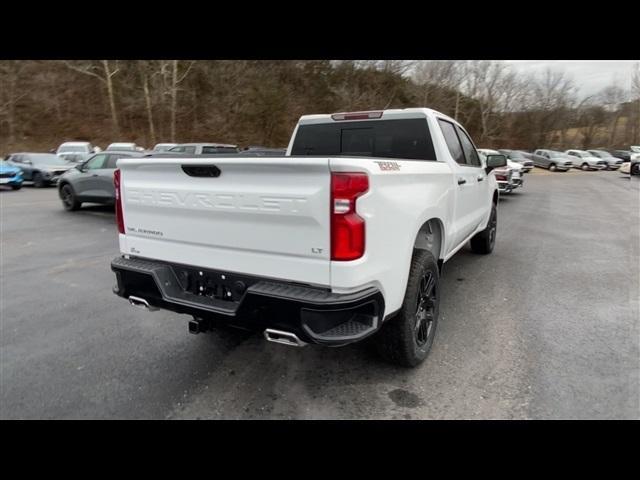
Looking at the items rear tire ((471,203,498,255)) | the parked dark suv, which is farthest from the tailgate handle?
the parked dark suv

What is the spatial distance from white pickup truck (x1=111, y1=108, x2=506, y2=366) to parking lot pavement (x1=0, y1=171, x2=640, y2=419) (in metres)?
0.41

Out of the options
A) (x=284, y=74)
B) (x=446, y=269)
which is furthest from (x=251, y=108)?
(x=446, y=269)

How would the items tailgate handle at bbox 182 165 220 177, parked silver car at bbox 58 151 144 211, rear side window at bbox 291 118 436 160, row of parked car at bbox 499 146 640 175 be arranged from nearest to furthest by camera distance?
1. tailgate handle at bbox 182 165 220 177
2. rear side window at bbox 291 118 436 160
3. parked silver car at bbox 58 151 144 211
4. row of parked car at bbox 499 146 640 175

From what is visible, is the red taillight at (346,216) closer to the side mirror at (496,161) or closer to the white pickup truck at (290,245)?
the white pickup truck at (290,245)

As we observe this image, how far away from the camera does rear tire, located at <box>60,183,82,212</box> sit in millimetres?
10836

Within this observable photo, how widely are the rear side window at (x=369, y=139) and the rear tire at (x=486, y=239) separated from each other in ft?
9.17

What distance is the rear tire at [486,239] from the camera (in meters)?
6.27

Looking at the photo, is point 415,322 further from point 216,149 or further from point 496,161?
point 216,149

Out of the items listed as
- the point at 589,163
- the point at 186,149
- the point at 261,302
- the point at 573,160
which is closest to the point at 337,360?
the point at 261,302

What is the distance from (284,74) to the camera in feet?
141

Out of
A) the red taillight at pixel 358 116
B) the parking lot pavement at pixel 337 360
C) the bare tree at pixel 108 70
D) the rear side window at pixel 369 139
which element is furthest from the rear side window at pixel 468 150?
the bare tree at pixel 108 70

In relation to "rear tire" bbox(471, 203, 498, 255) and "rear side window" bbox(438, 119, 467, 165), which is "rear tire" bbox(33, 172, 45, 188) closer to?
"rear tire" bbox(471, 203, 498, 255)

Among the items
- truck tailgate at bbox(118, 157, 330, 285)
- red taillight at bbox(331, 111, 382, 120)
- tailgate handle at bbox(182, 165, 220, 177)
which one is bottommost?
truck tailgate at bbox(118, 157, 330, 285)
